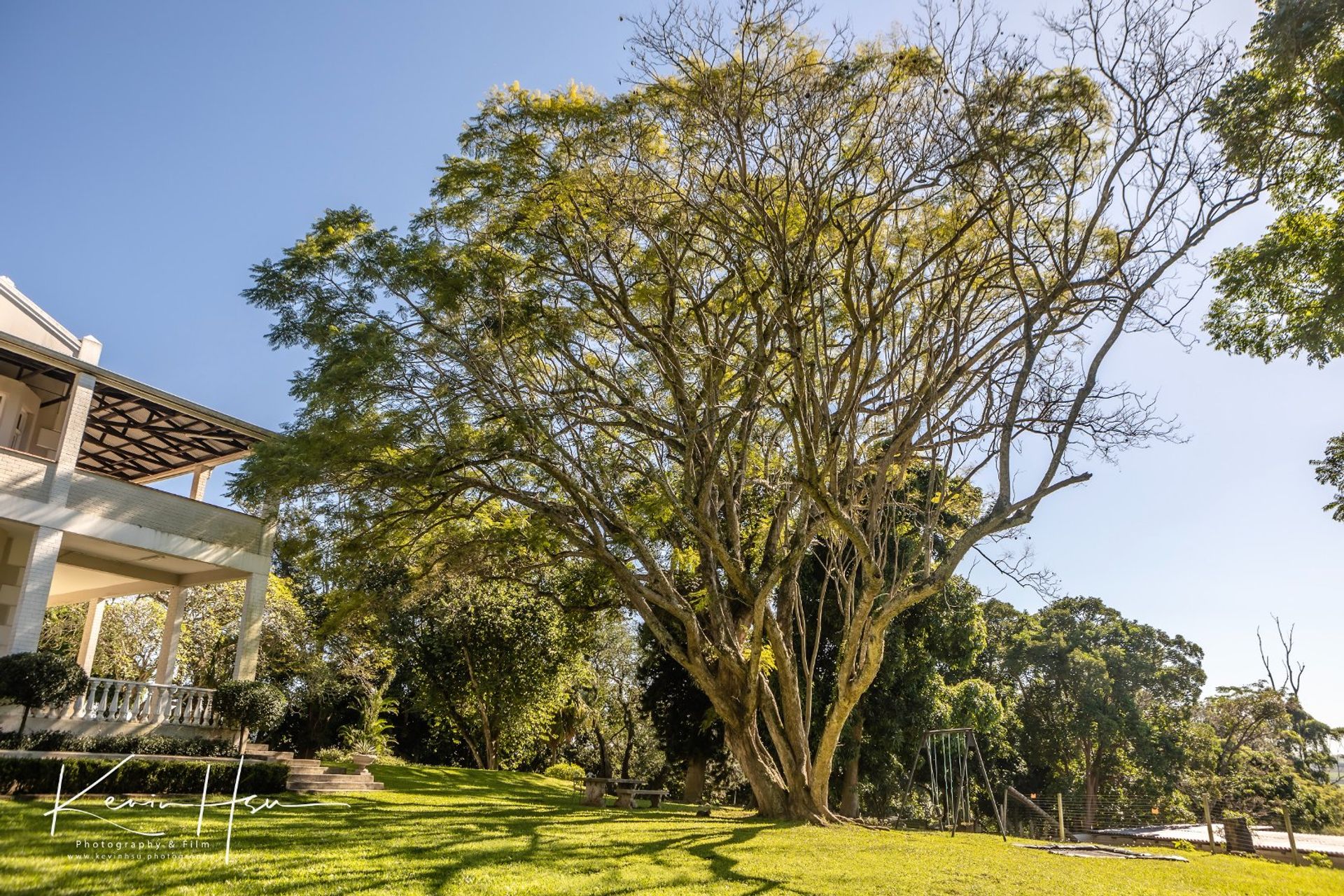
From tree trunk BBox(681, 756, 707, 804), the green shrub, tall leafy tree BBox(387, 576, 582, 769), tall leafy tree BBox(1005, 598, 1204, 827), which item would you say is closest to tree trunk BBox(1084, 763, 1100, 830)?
tall leafy tree BBox(1005, 598, 1204, 827)

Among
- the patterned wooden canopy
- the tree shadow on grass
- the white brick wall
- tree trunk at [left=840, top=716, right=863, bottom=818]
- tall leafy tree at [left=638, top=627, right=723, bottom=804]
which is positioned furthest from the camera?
tall leafy tree at [left=638, top=627, right=723, bottom=804]

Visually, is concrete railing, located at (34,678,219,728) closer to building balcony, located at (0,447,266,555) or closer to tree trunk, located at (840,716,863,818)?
building balcony, located at (0,447,266,555)

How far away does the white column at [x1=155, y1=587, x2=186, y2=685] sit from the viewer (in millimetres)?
16047

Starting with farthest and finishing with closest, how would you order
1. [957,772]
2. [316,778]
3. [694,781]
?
1. [694,781]
2. [957,772]
3. [316,778]

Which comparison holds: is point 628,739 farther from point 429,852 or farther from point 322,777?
point 429,852

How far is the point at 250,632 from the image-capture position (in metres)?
15.3

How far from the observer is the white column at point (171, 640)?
16.0 m

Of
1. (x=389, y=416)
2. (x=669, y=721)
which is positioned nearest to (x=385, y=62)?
(x=389, y=416)

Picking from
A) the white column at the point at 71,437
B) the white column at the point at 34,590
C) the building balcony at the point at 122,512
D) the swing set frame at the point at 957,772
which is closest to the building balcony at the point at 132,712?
the white column at the point at 34,590

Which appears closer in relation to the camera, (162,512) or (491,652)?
(162,512)

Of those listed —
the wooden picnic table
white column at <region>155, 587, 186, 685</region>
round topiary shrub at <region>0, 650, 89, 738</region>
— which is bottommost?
the wooden picnic table

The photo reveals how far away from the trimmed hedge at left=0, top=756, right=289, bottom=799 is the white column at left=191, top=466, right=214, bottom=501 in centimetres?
789

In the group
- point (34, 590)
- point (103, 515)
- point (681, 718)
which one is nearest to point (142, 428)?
point (103, 515)

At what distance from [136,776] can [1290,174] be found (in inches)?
713
